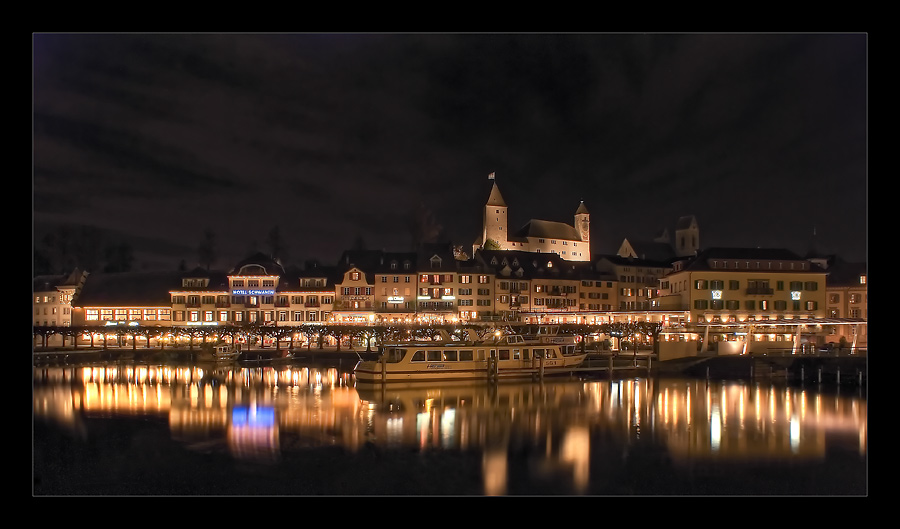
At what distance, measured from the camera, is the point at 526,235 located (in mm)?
96750

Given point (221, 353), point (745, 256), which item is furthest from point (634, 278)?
point (221, 353)

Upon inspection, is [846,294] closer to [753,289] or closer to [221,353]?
[753,289]

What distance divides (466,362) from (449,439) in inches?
560

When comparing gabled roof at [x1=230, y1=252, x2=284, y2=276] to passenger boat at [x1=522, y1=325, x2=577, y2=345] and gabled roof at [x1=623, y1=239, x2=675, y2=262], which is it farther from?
gabled roof at [x1=623, y1=239, x2=675, y2=262]

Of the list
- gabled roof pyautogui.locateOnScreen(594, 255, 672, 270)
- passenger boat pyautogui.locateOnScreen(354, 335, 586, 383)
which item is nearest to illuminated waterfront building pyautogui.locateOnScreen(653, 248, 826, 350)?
passenger boat pyautogui.locateOnScreen(354, 335, 586, 383)

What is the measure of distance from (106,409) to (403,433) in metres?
14.4

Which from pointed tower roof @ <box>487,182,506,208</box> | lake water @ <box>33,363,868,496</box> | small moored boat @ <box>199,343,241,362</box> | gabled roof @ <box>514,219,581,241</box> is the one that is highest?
pointed tower roof @ <box>487,182,506,208</box>

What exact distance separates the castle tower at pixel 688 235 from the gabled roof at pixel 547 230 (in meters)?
27.5

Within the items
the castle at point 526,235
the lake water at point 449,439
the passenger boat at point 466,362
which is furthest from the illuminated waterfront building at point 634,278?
the lake water at point 449,439

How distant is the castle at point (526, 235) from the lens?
316ft

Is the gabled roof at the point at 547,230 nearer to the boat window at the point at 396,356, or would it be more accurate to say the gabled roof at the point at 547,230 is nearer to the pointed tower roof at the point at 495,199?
the pointed tower roof at the point at 495,199

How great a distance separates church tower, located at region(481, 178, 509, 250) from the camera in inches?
3784
